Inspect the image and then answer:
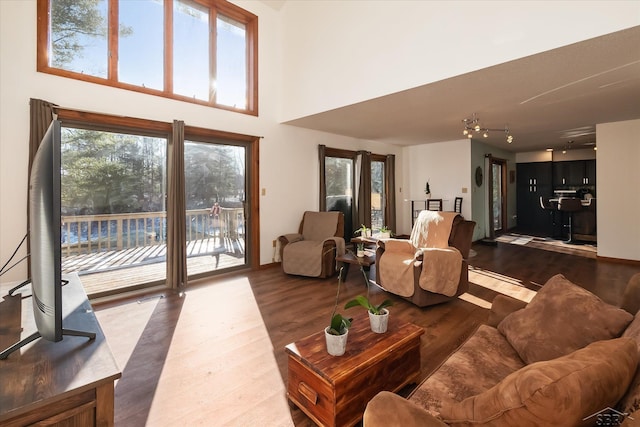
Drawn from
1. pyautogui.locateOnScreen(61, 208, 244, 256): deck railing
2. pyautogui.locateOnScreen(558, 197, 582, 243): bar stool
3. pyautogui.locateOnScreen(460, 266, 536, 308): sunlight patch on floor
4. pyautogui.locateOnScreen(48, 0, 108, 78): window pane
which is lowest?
pyautogui.locateOnScreen(460, 266, 536, 308): sunlight patch on floor

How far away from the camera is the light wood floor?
1.76m

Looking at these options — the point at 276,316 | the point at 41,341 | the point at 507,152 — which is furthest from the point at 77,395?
the point at 507,152

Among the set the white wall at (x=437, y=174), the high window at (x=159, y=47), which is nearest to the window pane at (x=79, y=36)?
the high window at (x=159, y=47)

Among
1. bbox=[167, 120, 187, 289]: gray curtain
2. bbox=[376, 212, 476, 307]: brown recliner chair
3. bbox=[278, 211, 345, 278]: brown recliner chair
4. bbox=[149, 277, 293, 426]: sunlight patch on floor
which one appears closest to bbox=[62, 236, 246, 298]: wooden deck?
bbox=[167, 120, 187, 289]: gray curtain

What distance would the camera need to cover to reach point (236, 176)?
15.2 feet

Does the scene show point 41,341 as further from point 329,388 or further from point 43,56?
point 43,56

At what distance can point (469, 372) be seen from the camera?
137cm

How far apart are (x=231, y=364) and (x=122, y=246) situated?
2473mm

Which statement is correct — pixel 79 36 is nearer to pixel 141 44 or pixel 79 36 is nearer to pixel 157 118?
pixel 141 44

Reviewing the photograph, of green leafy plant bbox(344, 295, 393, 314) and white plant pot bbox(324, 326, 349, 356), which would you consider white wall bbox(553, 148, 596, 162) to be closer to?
green leafy plant bbox(344, 295, 393, 314)

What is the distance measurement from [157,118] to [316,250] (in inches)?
105

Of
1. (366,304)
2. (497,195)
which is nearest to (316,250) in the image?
(366,304)

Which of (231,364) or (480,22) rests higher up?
(480,22)

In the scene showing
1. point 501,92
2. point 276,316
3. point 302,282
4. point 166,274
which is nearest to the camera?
point 276,316
